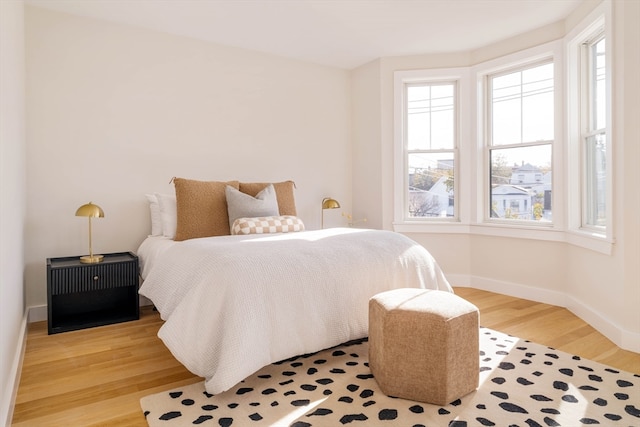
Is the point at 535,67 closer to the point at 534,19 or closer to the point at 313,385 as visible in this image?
the point at 534,19

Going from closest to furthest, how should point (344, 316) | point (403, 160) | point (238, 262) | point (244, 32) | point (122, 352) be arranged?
point (238, 262) → point (344, 316) → point (122, 352) → point (244, 32) → point (403, 160)

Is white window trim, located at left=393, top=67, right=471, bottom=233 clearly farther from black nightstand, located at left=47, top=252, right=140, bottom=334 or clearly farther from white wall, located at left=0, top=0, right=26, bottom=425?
white wall, located at left=0, top=0, right=26, bottom=425

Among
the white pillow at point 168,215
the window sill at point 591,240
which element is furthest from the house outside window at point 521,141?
the white pillow at point 168,215

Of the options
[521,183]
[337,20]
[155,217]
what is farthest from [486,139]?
[155,217]

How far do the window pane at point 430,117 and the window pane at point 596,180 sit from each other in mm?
1433

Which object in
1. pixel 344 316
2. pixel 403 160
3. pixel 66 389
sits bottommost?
pixel 66 389

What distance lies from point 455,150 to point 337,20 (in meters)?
1.92

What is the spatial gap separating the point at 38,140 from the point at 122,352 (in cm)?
191

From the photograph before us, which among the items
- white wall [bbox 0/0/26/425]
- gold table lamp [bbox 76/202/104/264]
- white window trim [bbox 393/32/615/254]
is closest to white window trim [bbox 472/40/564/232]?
white window trim [bbox 393/32/615/254]

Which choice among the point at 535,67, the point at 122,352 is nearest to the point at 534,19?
the point at 535,67

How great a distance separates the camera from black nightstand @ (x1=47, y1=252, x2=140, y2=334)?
9.98ft

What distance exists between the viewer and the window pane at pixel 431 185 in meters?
4.60

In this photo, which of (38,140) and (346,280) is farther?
(38,140)

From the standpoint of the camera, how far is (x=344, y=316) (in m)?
2.42
